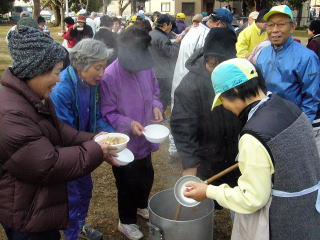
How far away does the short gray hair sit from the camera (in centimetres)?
235

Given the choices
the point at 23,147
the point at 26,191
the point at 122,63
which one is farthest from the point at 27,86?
the point at 122,63

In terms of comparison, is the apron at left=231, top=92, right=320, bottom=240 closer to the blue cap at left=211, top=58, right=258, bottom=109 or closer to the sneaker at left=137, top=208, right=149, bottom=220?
the blue cap at left=211, top=58, right=258, bottom=109

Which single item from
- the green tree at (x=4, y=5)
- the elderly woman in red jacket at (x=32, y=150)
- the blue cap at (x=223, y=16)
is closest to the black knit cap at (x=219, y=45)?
the elderly woman in red jacket at (x=32, y=150)

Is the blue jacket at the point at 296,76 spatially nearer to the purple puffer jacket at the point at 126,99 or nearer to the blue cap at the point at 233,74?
the purple puffer jacket at the point at 126,99

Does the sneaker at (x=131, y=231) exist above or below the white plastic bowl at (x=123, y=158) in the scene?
below

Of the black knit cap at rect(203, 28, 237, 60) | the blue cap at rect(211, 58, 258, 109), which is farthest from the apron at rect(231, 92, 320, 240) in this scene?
the black knit cap at rect(203, 28, 237, 60)

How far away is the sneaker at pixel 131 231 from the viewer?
9.83 ft

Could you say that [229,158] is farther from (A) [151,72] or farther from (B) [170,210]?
(A) [151,72]

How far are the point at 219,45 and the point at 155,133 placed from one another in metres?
0.85

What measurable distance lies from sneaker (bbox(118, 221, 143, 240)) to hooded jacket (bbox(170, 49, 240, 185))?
0.92 metres

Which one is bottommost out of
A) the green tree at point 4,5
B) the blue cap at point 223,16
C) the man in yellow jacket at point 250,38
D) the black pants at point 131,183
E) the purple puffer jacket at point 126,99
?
the black pants at point 131,183

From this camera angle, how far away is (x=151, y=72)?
9.68 feet

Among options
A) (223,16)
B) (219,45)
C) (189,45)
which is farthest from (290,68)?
(223,16)

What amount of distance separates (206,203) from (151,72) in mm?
1249
